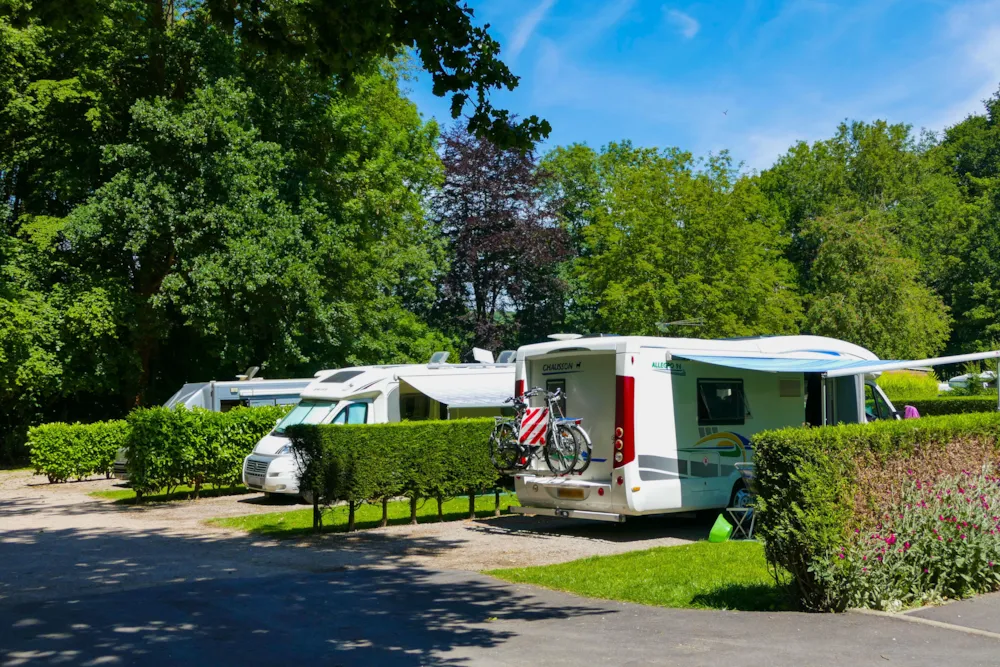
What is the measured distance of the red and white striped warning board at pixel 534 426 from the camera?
1220 centimetres

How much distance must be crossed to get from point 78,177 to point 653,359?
64.0 feet

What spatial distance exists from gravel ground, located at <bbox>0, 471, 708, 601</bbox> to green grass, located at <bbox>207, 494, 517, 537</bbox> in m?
0.40

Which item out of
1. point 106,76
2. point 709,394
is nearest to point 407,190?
point 106,76

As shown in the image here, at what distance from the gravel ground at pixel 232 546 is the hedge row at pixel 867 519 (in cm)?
370

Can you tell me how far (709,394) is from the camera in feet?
40.7

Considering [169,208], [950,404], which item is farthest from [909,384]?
[169,208]

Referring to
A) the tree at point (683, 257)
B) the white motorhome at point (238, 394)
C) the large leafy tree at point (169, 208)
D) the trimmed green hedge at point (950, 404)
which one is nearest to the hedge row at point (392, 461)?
the white motorhome at point (238, 394)

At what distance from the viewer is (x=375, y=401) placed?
17016 millimetres

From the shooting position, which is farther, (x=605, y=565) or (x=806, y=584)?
(x=605, y=565)

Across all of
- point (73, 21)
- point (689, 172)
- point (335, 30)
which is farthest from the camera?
point (689, 172)

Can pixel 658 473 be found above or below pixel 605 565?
above

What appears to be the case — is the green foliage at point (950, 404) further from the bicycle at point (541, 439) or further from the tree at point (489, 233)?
the tree at point (489, 233)

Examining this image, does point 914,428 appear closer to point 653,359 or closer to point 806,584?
point 806,584

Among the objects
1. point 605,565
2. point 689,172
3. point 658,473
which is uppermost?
point 689,172
